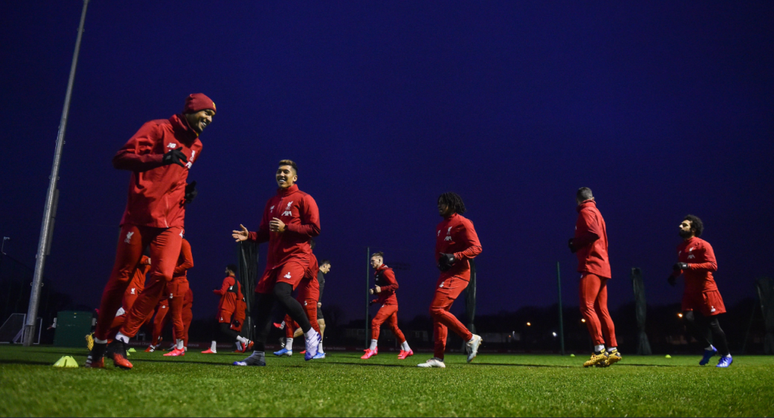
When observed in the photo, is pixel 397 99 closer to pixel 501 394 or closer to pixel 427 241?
pixel 427 241

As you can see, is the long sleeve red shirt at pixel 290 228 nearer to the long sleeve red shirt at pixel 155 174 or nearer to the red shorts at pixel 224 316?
the long sleeve red shirt at pixel 155 174

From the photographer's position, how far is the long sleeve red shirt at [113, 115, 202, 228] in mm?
3404

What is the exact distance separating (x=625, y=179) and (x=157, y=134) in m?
62.8

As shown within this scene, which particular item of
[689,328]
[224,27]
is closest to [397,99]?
[224,27]

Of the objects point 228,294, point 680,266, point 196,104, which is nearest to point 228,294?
point 228,294

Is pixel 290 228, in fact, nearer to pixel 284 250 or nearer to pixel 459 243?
pixel 284 250

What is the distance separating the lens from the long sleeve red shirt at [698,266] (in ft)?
23.9

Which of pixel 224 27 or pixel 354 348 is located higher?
pixel 224 27

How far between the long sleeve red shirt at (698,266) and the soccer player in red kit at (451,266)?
373 cm

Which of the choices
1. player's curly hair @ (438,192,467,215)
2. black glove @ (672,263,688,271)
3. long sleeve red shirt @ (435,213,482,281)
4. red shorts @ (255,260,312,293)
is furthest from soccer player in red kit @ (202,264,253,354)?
black glove @ (672,263,688,271)

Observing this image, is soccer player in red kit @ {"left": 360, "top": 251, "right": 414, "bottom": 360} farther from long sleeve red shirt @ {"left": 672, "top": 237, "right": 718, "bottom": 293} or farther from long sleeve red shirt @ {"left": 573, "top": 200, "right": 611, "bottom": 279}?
long sleeve red shirt @ {"left": 672, "top": 237, "right": 718, "bottom": 293}

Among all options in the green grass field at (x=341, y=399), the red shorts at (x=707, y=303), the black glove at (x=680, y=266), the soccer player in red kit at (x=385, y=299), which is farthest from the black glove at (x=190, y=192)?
the red shorts at (x=707, y=303)

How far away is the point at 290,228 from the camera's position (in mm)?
5258

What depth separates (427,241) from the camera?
49.9 m
